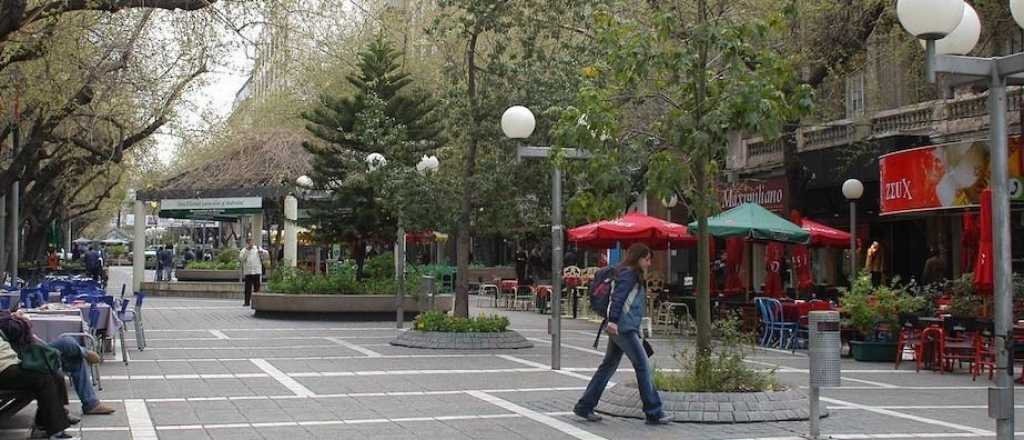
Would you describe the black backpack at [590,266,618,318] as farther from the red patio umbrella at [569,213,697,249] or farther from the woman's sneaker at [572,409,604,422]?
the red patio umbrella at [569,213,697,249]

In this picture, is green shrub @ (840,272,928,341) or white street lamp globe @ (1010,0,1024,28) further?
green shrub @ (840,272,928,341)

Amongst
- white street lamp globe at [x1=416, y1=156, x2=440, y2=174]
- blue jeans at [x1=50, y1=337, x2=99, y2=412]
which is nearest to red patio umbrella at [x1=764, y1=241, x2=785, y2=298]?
white street lamp globe at [x1=416, y1=156, x2=440, y2=174]

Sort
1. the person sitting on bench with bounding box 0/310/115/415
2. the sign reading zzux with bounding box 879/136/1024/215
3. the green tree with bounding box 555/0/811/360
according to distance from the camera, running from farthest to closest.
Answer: the sign reading zzux with bounding box 879/136/1024/215, the green tree with bounding box 555/0/811/360, the person sitting on bench with bounding box 0/310/115/415

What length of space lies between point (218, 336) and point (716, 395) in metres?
12.5

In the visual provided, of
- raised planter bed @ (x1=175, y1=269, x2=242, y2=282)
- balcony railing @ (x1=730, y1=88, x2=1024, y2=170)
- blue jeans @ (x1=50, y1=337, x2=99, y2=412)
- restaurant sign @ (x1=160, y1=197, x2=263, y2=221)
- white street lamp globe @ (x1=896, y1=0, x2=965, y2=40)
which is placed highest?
balcony railing @ (x1=730, y1=88, x2=1024, y2=170)

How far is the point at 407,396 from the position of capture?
12883mm

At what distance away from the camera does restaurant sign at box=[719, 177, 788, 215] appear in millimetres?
31781

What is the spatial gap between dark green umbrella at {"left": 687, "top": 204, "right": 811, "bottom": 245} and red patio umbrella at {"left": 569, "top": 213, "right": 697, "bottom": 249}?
166 cm

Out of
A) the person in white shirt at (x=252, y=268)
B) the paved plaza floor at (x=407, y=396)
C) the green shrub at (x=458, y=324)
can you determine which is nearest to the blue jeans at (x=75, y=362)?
the paved plaza floor at (x=407, y=396)

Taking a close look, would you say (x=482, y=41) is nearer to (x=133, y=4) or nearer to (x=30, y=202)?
(x=133, y=4)

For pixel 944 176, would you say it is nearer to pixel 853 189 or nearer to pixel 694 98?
pixel 853 189

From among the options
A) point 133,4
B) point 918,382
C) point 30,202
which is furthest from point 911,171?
point 30,202

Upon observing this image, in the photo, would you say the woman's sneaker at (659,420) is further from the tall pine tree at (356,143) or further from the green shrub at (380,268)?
the tall pine tree at (356,143)

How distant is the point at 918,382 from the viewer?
15234 millimetres
